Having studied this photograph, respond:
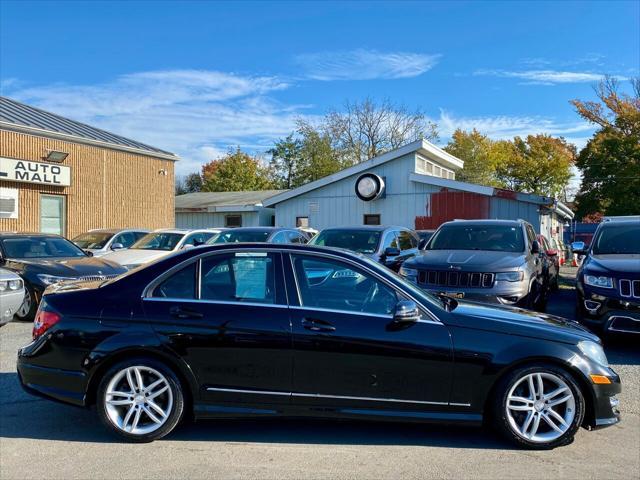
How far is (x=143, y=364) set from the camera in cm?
428

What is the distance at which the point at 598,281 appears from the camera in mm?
7371

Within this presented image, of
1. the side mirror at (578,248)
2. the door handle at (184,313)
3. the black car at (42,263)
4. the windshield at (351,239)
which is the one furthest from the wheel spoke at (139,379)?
the side mirror at (578,248)

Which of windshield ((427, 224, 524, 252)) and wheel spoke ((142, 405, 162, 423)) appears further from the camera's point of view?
windshield ((427, 224, 524, 252))

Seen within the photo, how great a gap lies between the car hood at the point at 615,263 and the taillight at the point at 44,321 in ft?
21.5

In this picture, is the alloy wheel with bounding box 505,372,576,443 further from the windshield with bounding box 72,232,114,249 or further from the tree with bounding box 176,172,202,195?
the tree with bounding box 176,172,202,195

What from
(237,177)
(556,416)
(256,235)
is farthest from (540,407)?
(237,177)

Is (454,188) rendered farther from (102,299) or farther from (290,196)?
(102,299)

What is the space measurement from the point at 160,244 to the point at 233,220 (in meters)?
18.1

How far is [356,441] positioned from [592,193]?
33.3 meters

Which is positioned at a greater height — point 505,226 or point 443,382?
point 505,226

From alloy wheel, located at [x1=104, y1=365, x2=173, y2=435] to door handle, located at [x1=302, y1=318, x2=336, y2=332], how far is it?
3.81ft

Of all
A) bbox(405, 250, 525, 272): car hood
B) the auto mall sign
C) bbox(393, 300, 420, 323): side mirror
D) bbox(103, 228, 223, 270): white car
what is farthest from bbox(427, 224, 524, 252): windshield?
the auto mall sign

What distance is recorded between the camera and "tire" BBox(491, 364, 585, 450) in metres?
4.18

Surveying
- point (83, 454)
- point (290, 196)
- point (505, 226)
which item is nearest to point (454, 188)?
point (290, 196)
